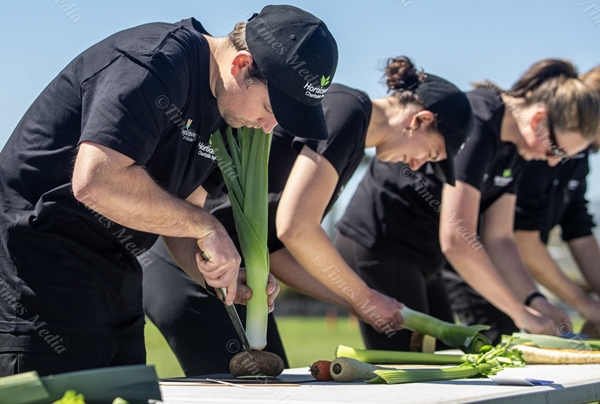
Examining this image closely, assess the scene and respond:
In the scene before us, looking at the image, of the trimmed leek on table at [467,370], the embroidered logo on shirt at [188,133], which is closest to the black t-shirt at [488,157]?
the trimmed leek on table at [467,370]

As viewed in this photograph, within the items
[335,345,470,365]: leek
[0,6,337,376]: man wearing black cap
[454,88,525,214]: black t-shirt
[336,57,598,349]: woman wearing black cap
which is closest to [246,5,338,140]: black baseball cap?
[0,6,337,376]: man wearing black cap

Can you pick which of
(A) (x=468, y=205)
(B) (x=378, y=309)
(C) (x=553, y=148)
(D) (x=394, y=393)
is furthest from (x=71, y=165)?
(C) (x=553, y=148)

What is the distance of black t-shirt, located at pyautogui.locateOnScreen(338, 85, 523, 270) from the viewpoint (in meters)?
4.44

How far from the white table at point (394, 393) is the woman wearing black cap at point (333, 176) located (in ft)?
3.19

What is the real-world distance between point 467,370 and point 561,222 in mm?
3846

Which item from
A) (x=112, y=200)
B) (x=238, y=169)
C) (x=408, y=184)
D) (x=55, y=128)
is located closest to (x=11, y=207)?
(x=55, y=128)

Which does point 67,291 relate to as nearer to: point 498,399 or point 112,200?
point 112,200

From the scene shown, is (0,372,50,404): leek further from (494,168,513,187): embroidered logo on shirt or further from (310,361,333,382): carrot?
(494,168,513,187): embroidered logo on shirt

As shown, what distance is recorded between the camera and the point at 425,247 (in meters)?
4.62

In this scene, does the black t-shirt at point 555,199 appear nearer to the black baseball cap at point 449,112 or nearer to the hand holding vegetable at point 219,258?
the black baseball cap at point 449,112

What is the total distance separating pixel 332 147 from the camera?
11.3 feet

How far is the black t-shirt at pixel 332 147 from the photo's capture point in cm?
346

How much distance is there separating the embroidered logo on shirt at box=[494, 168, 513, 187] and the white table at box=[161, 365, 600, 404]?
6.63 feet

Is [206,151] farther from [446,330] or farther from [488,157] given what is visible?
[488,157]
